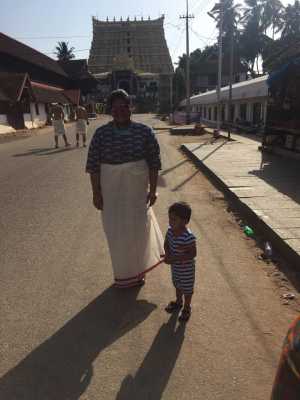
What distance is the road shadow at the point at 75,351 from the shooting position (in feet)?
7.84

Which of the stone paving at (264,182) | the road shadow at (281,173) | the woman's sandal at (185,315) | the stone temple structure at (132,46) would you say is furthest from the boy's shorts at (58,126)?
the stone temple structure at (132,46)

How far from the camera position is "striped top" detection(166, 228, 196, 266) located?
3031mm

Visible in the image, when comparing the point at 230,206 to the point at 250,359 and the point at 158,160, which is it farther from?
the point at 250,359

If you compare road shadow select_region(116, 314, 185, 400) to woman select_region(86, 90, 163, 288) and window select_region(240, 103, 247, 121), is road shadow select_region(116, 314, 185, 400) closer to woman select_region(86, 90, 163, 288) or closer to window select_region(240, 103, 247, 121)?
woman select_region(86, 90, 163, 288)

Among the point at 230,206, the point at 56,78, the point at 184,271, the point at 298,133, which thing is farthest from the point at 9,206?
the point at 56,78

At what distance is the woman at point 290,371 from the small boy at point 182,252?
4.92 feet

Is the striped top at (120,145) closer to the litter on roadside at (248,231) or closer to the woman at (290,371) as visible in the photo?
the woman at (290,371)

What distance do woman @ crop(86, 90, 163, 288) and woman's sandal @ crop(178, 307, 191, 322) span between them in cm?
62

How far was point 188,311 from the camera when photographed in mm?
3135

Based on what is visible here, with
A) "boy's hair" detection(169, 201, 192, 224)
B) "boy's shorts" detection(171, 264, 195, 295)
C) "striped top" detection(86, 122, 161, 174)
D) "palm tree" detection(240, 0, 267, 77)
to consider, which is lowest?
"boy's shorts" detection(171, 264, 195, 295)

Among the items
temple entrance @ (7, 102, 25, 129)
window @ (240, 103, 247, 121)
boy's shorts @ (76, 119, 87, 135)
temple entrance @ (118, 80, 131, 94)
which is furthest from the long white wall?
temple entrance @ (118, 80, 131, 94)

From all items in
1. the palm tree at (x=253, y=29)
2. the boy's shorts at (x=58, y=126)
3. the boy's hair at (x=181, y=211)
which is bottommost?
the boy's shorts at (x=58, y=126)

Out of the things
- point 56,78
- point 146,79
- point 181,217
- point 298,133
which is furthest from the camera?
point 146,79

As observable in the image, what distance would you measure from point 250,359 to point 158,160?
175 centimetres
